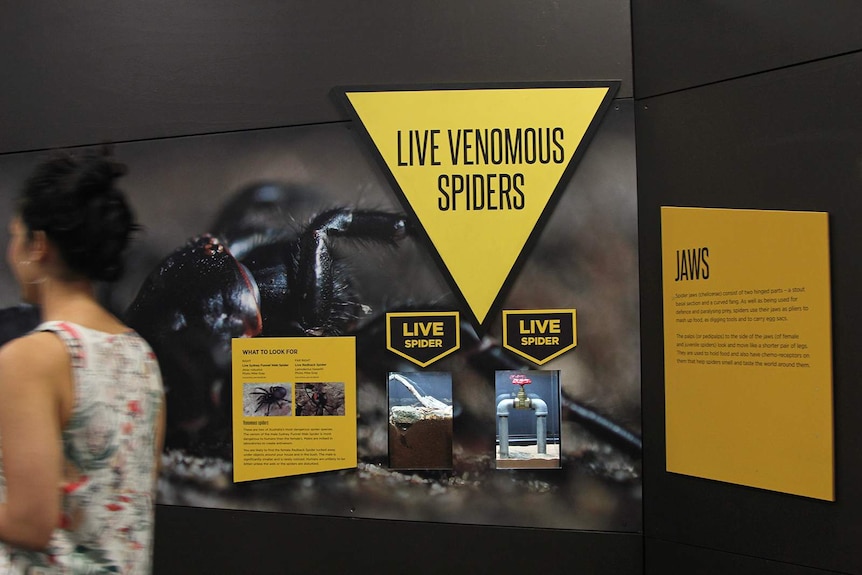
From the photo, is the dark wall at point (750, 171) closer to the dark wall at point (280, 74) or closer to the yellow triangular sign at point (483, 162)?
the dark wall at point (280, 74)

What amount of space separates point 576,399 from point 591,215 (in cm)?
76

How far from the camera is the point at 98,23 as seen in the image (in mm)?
3941

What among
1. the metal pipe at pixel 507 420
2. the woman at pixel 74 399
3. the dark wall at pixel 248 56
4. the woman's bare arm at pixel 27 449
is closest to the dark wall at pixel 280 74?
the dark wall at pixel 248 56

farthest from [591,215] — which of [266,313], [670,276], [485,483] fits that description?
[266,313]

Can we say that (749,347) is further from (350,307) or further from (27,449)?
(27,449)

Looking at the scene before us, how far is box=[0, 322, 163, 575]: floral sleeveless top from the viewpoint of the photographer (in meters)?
1.29

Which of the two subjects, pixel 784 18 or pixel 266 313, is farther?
pixel 266 313

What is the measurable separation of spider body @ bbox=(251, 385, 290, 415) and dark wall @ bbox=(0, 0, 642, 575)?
472mm

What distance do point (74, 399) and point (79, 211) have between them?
290 mm

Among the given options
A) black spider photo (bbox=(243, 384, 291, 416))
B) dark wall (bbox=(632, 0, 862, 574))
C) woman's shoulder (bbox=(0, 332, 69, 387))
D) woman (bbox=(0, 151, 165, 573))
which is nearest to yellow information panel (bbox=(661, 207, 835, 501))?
dark wall (bbox=(632, 0, 862, 574))

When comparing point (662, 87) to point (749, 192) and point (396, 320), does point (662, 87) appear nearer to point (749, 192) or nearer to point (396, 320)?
point (749, 192)

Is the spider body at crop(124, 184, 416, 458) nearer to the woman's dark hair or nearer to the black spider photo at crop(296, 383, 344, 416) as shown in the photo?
the black spider photo at crop(296, 383, 344, 416)

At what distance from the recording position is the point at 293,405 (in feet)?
12.2

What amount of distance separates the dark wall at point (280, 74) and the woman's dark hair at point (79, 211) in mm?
2438
